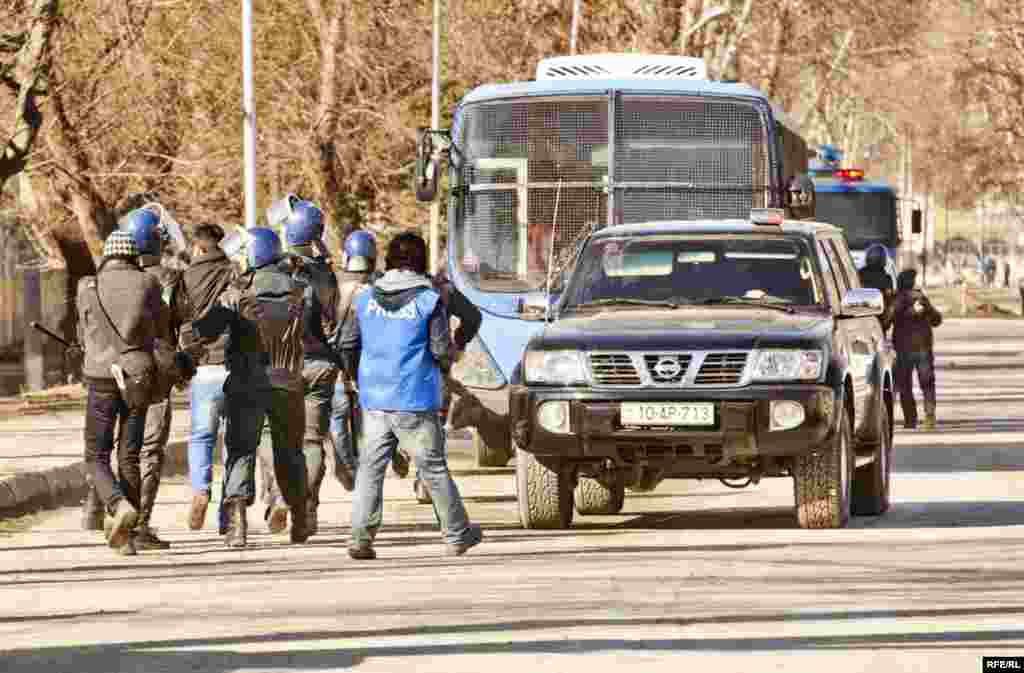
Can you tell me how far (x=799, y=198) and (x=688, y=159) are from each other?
101 cm

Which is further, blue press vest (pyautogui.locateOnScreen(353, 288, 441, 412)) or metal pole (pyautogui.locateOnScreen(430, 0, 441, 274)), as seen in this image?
metal pole (pyautogui.locateOnScreen(430, 0, 441, 274))

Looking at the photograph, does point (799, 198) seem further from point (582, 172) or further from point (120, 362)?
point (120, 362)

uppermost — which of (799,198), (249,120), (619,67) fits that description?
(619,67)

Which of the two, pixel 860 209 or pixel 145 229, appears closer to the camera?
pixel 145 229

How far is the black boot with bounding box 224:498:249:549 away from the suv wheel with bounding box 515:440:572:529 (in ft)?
5.38

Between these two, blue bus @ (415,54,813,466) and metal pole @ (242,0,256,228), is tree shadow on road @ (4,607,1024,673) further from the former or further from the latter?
metal pole @ (242,0,256,228)

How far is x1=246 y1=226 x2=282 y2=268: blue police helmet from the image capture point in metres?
15.5

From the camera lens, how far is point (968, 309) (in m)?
76.9

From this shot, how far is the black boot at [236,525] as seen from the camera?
15242 millimetres

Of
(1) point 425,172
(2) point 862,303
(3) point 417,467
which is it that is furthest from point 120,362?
(1) point 425,172

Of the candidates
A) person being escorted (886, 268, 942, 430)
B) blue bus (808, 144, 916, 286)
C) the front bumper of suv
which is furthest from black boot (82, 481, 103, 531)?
blue bus (808, 144, 916, 286)

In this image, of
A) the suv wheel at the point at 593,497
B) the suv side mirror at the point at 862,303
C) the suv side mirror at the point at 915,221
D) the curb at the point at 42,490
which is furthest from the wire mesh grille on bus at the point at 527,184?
the suv side mirror at the point at 915,221

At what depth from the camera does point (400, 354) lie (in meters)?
14.2

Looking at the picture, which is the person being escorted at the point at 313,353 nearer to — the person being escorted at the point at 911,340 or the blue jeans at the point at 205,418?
the blue jeans at the point at 205,418
